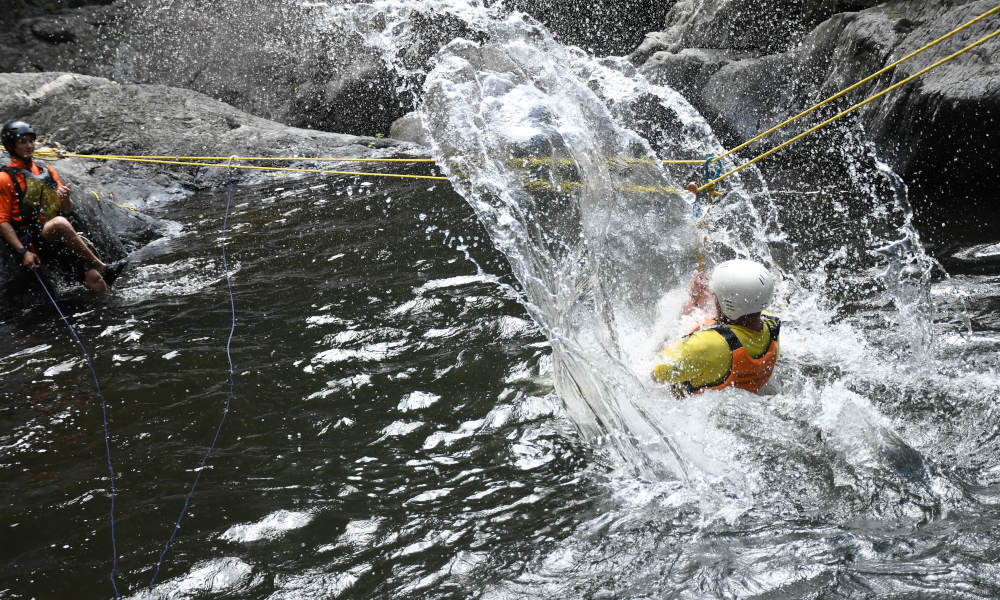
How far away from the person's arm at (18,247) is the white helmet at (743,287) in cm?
707

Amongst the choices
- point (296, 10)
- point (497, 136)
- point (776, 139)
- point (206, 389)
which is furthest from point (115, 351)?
point (296, 10)

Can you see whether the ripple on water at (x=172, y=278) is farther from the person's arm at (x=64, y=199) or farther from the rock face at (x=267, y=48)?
the rock face at (x=267, y=48)

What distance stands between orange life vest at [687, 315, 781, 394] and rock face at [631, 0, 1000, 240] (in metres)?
3.90

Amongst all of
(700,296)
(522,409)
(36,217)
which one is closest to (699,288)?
(700,296)

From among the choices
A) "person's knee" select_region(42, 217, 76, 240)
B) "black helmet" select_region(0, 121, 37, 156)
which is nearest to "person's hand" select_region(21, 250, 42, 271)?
"person's knee" select_region(42, 217, 76, 240)

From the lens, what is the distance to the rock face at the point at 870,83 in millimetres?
8031

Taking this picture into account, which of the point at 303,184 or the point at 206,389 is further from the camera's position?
the point at 303,184

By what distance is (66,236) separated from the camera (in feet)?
26.1

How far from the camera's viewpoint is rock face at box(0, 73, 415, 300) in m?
12.6

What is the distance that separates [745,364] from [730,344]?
0.61ft

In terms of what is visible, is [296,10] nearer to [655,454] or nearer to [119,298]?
[119,298]

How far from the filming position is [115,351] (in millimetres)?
6406

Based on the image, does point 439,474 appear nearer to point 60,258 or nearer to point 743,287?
point 743,287

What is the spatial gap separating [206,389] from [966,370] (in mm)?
5355
